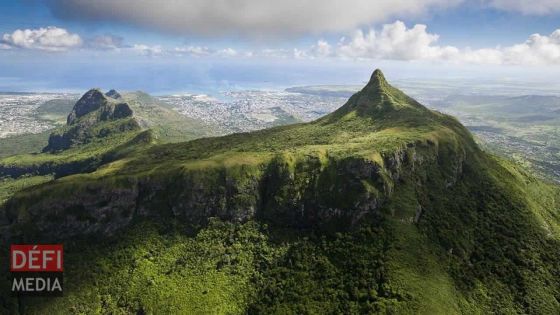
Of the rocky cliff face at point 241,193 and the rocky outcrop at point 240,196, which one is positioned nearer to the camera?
the rocky outcrop at point 240,196

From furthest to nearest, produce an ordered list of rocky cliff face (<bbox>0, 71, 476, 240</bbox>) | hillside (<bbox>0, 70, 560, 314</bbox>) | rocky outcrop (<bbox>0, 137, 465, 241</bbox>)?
rocky cliff face (<bbox>0, 71, 476, 240</bbox>) → rocky outcrop (<bbox>0, 137, 465, 241</bbox>) → hillside (<bbox>0, 70, 560, 314</bbox>)

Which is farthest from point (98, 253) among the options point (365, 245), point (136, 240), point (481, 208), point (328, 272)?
point (481, 208)

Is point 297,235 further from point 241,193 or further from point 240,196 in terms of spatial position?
point 241,193

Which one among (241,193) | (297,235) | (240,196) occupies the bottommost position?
(297,235)

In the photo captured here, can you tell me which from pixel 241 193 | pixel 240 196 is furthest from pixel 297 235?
pixel 241 193

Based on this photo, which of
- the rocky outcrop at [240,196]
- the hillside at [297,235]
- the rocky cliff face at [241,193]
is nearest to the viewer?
the hillside at [297,235]

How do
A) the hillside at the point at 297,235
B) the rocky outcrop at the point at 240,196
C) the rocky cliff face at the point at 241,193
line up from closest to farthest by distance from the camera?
the hillside at the point at 297,235 → the rocky outcrop at the point at 240,196 → the rocky cliff face at the point at 241,193

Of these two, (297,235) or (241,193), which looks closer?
(297,235)

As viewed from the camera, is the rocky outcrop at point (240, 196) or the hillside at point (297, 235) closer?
the hillside at point (297, 235)
